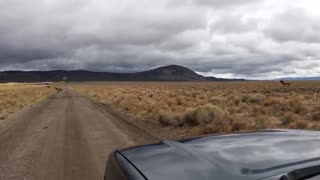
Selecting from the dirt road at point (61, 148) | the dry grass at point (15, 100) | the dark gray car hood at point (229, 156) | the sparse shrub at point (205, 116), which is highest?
the dark gray car hood at point (229, 156)

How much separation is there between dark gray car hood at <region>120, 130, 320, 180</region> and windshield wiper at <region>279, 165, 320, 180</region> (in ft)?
0.18

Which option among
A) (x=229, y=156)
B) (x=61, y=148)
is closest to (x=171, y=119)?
(x=61, y=148)

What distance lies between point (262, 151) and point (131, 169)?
765mm

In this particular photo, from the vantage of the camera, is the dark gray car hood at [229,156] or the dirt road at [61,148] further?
the dirt road at [61,148]

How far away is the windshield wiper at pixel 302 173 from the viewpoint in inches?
80.7

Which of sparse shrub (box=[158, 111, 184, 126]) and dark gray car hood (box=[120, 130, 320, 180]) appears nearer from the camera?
dark gray car hood (box=[120, 130, 320, 180])

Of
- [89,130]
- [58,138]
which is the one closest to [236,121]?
[89,130]

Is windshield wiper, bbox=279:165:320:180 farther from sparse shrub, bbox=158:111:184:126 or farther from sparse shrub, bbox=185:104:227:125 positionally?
sparse shrub, bbox=158:111:184:126

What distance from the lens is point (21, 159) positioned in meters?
10.5

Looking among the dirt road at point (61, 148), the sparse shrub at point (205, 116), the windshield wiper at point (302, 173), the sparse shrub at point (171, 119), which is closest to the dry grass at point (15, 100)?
the dirt road at point (61, 148)

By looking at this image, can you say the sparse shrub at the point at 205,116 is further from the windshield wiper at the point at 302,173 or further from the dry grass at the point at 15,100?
the windshield wiper at the point at 302,173

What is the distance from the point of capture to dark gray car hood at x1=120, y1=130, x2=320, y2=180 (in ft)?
7.36

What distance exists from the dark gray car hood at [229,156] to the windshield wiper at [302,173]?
53 mm

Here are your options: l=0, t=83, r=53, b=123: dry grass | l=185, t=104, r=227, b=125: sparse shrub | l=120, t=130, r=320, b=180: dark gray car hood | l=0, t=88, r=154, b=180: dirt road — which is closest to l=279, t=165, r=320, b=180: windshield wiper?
l=120, t=130, r=320, b=180: dark gray car hood
